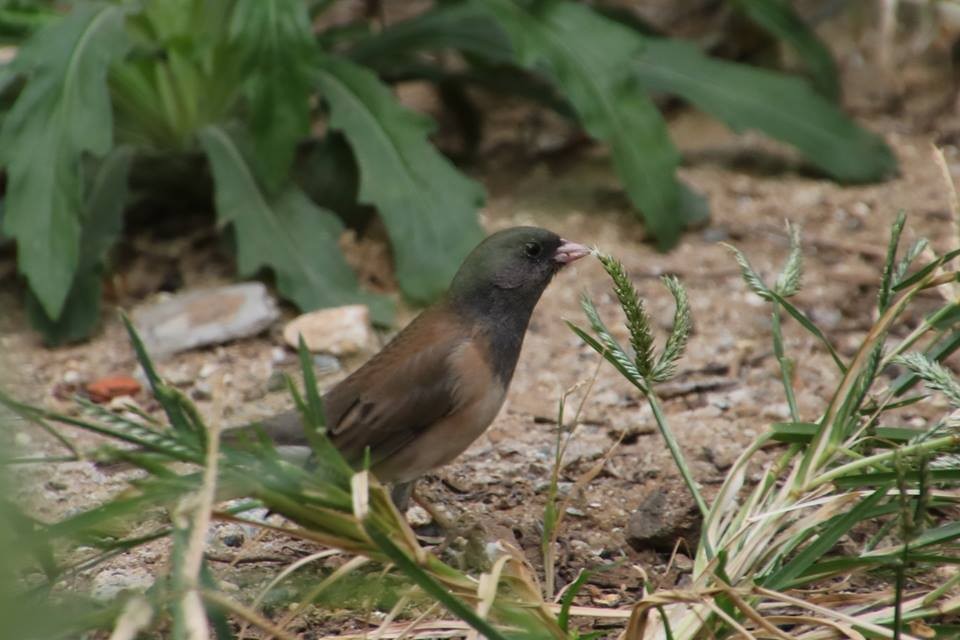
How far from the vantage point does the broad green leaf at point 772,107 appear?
5.12 metres

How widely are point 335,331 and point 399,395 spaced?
1147 millimetres

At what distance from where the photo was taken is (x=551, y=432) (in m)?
3.71

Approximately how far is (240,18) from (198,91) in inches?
23.3

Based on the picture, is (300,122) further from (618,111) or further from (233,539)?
(233,539)

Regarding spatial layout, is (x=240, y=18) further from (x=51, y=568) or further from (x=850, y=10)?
(x=850, y=10)

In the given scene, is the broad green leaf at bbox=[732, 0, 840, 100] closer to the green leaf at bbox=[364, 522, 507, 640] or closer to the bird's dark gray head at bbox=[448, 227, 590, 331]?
the bird's dark gray head at bbox=[448, 227, 590, 331]

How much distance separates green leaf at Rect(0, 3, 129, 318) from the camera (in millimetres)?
4199

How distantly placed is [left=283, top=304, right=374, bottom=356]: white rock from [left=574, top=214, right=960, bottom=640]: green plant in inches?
66.2

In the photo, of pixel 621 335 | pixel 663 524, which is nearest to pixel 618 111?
pixel 621 335

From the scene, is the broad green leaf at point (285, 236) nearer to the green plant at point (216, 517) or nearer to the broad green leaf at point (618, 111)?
the broad green leaf at point (618, 111)

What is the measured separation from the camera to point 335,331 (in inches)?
167

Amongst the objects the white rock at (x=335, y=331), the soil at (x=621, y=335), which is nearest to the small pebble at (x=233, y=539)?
the soil at (x=621, y=335)

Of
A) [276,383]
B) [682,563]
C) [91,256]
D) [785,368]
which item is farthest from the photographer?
[91,256]

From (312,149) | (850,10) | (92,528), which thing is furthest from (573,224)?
(92,528)
